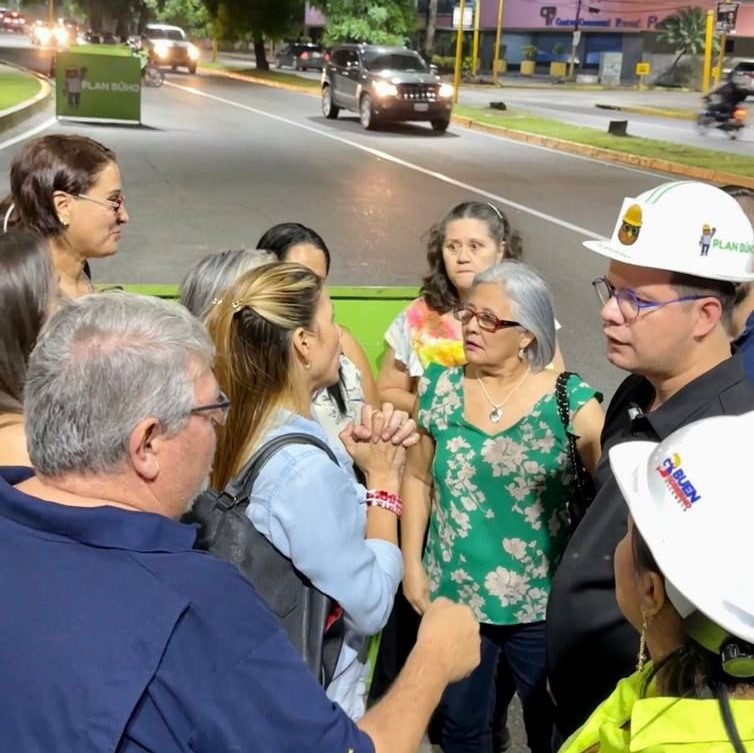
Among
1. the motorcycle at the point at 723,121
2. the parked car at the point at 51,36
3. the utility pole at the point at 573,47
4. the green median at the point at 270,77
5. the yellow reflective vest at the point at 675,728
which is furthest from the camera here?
the utility pole at the point at 573,47

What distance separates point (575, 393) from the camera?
11.0 feet

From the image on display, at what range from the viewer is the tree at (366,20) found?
5381 centimetres

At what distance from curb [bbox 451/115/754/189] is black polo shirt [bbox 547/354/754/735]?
13844 mm

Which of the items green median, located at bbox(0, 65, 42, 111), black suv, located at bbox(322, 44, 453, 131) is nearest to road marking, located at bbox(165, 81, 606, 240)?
black suv, located at bbox(322, 44, 453, 131)

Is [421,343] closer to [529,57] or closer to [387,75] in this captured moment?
[387,75]

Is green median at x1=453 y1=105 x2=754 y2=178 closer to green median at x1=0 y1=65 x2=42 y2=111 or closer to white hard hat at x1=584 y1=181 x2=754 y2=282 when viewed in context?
green median at x1=0 y1=65 x2=42 y2=111

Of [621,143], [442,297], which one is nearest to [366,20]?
[621,143]

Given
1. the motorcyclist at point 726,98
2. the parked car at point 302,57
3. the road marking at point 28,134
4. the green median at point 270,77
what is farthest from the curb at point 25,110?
the parked car at point 302,57

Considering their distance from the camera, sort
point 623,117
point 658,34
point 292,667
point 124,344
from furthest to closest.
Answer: point 658,34 → point 623,117 → point 124,344 → point 292,667

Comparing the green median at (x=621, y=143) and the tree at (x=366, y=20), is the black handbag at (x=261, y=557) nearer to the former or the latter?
the green median at (x=621, y=143)

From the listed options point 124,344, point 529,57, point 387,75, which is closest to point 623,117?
point 387,75

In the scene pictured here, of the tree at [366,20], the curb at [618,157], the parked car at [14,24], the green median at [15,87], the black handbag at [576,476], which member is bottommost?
the curb at [618,157]

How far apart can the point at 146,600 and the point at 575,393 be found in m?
1.99

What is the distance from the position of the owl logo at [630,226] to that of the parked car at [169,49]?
47.0 m
